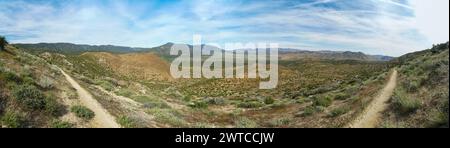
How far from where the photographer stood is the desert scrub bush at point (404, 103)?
15141 millimetres

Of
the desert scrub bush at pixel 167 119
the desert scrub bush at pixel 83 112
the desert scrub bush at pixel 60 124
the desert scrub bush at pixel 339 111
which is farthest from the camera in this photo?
the desert scrub bush at pixel 339 111

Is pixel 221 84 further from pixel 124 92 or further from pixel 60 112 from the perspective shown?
pixel 60 112

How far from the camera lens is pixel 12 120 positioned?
14.5m

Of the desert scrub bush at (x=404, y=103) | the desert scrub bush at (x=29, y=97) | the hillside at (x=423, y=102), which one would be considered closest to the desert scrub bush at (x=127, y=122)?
the desert scrub bush at (x=29, y=97)

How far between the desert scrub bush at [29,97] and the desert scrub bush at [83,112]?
48.3 inches

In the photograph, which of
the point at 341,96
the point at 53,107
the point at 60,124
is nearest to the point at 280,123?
the point at 341,96

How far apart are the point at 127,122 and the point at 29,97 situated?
12.7 ft

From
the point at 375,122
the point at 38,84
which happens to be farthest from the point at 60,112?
the point at 375,122

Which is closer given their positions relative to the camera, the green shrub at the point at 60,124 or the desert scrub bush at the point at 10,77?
the green shrub at the point at 60,124

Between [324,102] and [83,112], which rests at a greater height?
[83,112]

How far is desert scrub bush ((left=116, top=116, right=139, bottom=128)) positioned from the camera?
16.4 metres

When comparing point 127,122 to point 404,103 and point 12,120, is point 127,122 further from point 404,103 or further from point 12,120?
point 404,103

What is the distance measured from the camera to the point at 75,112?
56.3 feet

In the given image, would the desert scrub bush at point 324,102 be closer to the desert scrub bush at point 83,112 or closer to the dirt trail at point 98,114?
the dirt trail at point 98,114
